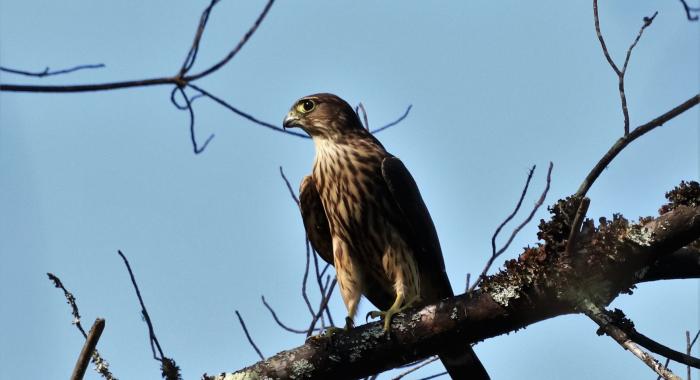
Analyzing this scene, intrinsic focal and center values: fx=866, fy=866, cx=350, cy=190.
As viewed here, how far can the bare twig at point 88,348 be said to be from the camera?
8.59 feet

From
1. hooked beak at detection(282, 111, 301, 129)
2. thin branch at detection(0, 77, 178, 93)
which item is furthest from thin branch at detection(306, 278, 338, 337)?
thin branch at detection(0, 77, 178, 93)

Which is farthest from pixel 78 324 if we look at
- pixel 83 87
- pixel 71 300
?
pixel 83 87

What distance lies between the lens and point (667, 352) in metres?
2.87

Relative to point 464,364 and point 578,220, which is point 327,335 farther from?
point 578,220

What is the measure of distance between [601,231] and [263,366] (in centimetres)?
140

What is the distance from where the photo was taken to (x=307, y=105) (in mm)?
5328

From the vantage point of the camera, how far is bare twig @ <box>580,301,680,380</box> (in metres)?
2.63

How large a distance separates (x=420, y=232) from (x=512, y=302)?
3.97 feet

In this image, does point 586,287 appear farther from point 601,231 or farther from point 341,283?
point 341,283

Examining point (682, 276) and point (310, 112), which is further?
point (310, 112)

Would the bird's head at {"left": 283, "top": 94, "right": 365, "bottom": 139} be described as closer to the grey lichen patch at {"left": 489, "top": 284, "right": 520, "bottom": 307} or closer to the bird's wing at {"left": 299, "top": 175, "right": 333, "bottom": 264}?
the bird's wing at {"left": 299, "top": 175, "right": 333, "bottom": 264}

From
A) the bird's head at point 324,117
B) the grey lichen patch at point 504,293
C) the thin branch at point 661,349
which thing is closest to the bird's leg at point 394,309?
the grey lichen patch at point 504,293

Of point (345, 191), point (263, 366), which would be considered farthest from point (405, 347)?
point (345, 191)

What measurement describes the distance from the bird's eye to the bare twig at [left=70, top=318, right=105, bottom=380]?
9.36 feet
